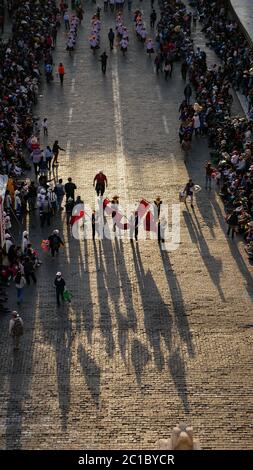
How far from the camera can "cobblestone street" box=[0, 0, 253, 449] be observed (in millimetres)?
27500

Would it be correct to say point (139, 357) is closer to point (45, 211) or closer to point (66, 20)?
point (45, 211)

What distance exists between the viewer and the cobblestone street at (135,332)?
2750 centimetres

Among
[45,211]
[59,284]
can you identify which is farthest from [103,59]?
[59,284]

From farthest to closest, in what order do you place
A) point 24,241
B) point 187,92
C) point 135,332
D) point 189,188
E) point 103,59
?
point 103,59 → point 187,92 → point 189,188 → point 24,241 → point 135,332

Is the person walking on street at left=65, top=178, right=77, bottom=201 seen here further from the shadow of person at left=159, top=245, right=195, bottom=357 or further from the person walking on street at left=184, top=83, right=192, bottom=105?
the person walking on street at left=184, top=83, right=192, bottom=105

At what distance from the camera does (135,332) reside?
104ft

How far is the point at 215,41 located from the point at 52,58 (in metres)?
8.60

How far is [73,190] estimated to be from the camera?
39562 mm

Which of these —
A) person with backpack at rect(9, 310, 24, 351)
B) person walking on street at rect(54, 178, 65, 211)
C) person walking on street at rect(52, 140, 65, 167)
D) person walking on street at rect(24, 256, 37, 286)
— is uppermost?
person walking on street at rect(52, 140, 65, 167)

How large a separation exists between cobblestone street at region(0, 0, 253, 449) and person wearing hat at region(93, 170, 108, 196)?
0.44m

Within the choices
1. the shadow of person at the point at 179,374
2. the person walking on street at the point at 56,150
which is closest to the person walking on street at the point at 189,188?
the person walking on street at the point at 56,150

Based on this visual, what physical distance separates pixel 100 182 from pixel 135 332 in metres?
9.95

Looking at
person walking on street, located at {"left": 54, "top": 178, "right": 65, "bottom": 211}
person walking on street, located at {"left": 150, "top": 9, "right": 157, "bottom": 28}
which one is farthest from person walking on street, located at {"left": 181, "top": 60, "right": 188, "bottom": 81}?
person walking on street, located at {"left": 54, "top": 178, "right": 65, "bottom": 211}

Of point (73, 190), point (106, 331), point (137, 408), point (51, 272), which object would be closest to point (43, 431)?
point (137, 408)
